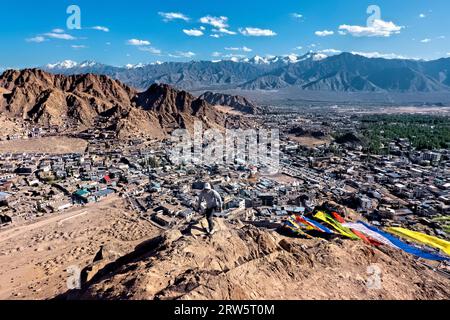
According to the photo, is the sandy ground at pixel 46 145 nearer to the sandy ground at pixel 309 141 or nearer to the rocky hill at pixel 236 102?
the sandy ground at pixel 309 141

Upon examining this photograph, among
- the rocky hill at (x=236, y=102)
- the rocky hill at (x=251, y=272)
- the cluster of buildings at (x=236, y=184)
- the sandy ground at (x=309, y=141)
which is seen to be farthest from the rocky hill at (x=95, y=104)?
the rocky hill at (x=251, y=272)

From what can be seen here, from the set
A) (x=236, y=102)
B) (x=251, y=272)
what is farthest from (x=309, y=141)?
(x=236, y=102)

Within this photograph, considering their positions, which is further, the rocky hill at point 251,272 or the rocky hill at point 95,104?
the rocky hill at point 95,104

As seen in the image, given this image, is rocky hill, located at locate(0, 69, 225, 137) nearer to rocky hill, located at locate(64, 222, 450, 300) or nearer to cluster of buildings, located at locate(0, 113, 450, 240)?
cluster of buildings, located at locate(0, 113, 450, 240)

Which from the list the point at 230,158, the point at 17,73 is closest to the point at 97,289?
the point at 230,158
